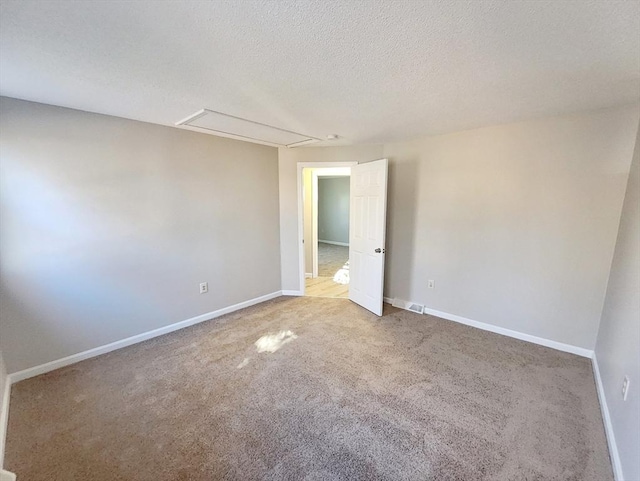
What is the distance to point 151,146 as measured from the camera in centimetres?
279

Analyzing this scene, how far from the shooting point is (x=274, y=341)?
114 inches

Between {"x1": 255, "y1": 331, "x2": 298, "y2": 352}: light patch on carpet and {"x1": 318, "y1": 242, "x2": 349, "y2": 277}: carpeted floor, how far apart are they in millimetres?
2580

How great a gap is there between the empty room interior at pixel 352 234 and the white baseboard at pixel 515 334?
0.03 m

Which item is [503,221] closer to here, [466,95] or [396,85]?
[466,95]

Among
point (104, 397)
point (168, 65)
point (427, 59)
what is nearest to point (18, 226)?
point (104, 397)

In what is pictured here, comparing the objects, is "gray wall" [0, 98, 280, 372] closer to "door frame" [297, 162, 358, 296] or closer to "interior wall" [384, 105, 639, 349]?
"door frame" [297, 162, 358, 296]

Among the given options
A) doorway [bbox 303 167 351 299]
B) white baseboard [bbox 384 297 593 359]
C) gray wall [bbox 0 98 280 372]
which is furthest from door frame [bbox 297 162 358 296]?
white baseboard [bbox 384 297 593 359]

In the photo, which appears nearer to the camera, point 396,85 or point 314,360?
point 396,85

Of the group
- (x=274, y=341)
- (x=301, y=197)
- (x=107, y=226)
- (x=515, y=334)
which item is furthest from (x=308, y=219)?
(x=515, y=334)

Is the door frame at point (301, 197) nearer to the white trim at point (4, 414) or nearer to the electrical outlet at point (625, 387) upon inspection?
the white trim at point (4, 414)

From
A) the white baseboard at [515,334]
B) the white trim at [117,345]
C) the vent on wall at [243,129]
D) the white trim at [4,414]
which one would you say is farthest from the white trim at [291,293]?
the white trim at [4,414]

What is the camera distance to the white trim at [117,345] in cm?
230

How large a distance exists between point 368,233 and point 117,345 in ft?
10.2

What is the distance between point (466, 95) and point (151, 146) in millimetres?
2969
